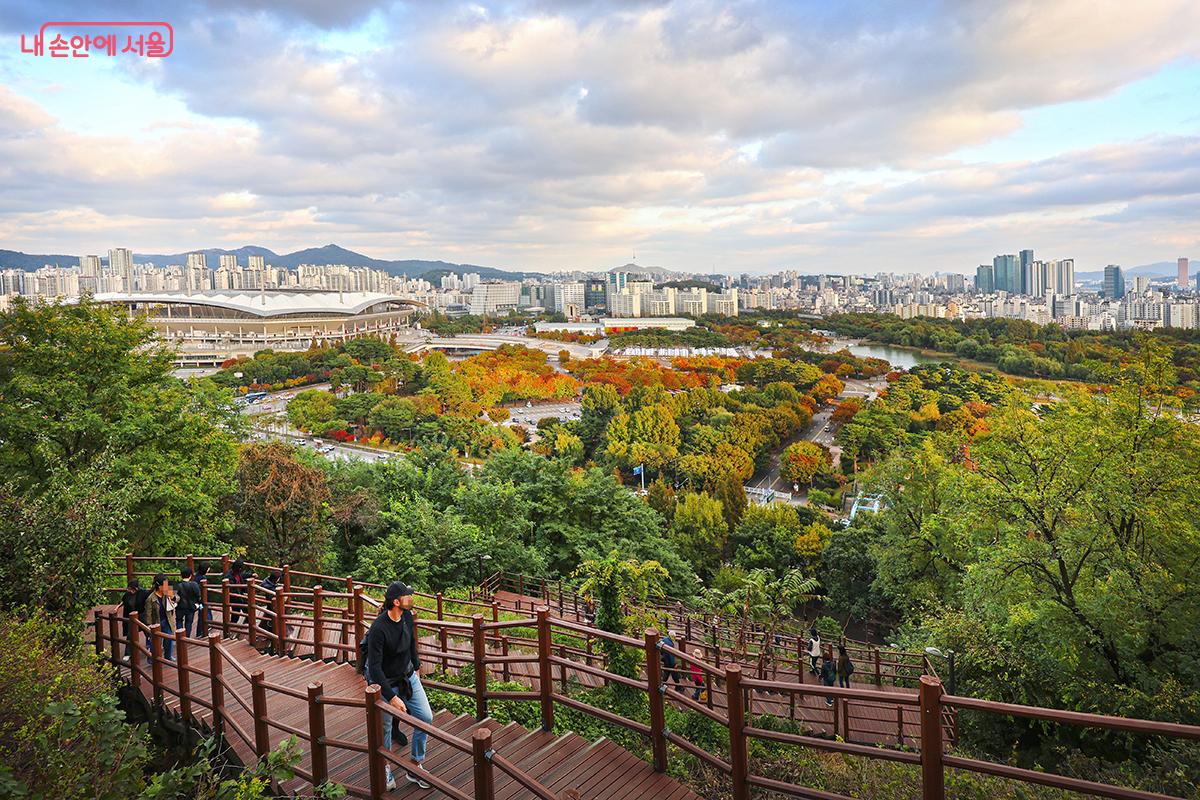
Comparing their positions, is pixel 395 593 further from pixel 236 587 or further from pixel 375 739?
pixel 236 587

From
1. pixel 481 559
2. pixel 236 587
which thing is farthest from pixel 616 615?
pixel 481 559

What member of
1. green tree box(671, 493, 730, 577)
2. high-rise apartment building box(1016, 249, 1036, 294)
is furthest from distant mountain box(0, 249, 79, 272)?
high-rise apartment building box(1016, 249, 1036, 294)

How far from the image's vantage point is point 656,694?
131 inches

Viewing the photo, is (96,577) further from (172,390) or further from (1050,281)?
(1050,281)

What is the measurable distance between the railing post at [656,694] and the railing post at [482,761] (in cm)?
85

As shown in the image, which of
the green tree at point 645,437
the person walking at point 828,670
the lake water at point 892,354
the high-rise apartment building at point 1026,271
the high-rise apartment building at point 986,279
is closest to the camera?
the person walking at point 828,670

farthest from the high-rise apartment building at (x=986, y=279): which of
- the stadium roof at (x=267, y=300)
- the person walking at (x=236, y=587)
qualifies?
the person walking at (x=236, y=587)

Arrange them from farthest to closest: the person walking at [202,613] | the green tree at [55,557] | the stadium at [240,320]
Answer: the stadium at [240,320] → the person walking at [202,613] → the green tree at [55,557]

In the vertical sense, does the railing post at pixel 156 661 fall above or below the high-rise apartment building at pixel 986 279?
below

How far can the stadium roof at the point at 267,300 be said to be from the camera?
7500 centimetres

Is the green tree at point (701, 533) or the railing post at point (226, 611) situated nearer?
the railing post at point (226, 611)

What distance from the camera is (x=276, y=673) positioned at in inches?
210

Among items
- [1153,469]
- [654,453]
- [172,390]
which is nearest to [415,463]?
[172,390]

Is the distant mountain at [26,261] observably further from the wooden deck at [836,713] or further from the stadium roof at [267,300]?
the wooden deck at [836,713]
